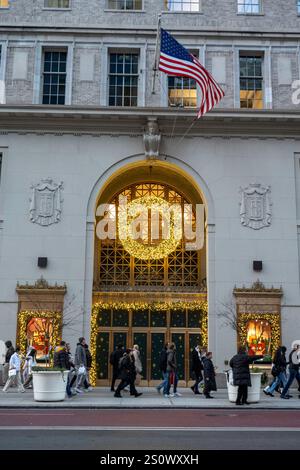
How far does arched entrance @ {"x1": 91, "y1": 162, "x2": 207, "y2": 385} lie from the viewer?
23.6 metres

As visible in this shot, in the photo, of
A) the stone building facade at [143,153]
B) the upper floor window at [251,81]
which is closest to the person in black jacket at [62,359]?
the stone building facade at [143,153]

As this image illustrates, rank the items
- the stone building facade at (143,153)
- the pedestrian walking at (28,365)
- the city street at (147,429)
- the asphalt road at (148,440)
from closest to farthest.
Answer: the asphalt road at (148,440) < the city street at (147,429) < the pedestrian walking at (28,365) < the stone building facade at (143,153)

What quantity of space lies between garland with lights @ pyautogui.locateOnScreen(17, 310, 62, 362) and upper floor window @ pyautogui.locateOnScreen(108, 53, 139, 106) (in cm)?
909

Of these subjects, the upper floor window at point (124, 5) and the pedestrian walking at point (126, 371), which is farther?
the upper floor window at point (124, 5)

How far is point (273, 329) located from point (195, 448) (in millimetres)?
14251

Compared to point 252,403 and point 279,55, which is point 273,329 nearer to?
point 252,403

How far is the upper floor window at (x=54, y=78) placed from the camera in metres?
24.5

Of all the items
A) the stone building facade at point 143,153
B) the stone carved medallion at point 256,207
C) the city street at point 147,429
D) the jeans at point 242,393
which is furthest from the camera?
the stone carved medallion at point 256,207

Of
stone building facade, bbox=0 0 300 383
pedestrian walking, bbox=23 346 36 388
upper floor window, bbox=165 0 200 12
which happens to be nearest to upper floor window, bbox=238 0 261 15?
stone building facade, bbox=0 0 300 383

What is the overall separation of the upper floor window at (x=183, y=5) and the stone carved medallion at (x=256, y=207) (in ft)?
27.0

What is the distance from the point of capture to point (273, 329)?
2250 centimetres

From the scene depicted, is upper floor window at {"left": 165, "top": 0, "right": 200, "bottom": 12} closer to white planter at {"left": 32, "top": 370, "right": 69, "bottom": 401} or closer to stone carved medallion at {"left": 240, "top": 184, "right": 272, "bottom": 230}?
stone carved medallion at {"left": 240, "top": 184, "right": 272, "bottom": 230}

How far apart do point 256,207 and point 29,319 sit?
32.7 feet

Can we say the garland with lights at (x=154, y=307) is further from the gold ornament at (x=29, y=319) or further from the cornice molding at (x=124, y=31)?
the cornice molding at (x=124, y=31)
